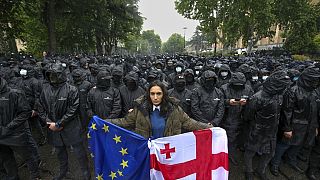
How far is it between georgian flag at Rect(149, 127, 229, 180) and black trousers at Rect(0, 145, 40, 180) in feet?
8.87

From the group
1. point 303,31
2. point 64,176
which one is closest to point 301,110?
point 64,176

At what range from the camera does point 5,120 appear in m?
3.95

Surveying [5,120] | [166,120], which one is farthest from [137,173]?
[5,120]

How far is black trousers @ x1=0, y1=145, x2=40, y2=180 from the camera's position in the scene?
4180 mm

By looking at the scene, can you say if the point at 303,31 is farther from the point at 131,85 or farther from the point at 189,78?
the point at 131,85

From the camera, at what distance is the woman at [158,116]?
3.23m

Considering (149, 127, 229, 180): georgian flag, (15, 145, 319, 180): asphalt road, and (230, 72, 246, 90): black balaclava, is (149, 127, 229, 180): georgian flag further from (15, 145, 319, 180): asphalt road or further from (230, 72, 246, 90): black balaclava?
(230, 72, 246, 90): black balaclava

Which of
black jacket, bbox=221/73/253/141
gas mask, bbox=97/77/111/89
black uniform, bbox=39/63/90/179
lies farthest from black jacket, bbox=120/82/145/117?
black jacket, bbox=221/73/253/141

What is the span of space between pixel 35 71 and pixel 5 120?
10.1 feet

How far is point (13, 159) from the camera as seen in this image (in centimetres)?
434

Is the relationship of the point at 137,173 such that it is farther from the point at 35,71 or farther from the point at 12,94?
the point at 35,71

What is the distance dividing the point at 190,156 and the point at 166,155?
1.12 ft

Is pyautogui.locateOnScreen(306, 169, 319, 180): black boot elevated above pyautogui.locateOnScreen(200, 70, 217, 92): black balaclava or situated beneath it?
situated beneath

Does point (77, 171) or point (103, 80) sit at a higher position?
point (103, 80)
